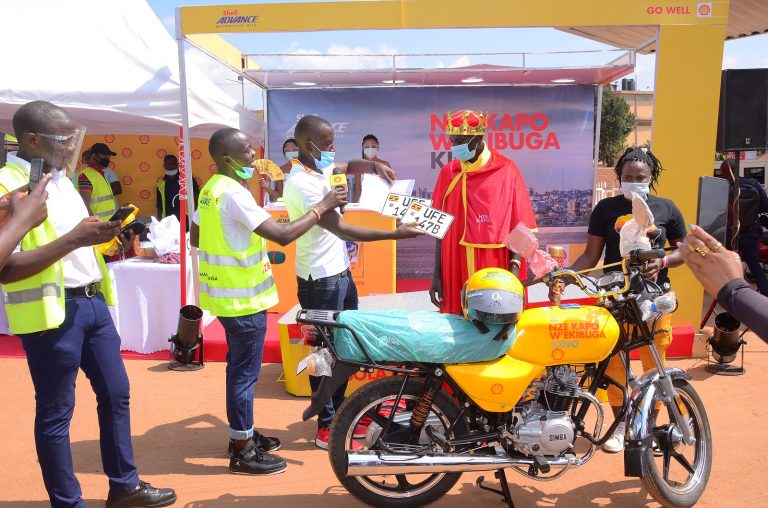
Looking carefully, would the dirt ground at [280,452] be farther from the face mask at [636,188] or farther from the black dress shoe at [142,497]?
the face mask at [636,188]

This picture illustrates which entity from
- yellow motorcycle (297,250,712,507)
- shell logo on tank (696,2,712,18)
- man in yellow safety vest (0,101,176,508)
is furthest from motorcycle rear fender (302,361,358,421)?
shell logo on tank (696,2,712,18)

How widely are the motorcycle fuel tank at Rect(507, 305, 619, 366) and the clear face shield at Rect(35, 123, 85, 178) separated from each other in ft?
7.29

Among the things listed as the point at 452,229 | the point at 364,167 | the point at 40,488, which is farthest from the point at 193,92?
the point at 40,488

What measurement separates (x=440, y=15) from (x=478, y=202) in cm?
260

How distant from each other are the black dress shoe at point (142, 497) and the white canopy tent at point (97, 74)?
429 centimetres

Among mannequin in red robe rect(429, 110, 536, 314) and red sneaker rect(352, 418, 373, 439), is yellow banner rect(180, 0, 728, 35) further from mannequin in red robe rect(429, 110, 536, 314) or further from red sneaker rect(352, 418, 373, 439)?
red sneaker rect(352, 418, 373, 439)

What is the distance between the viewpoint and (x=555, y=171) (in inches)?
376

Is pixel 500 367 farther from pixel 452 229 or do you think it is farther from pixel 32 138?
pixel 32 138

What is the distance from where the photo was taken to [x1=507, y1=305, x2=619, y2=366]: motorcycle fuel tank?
3.05 metres

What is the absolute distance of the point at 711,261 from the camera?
178 cm

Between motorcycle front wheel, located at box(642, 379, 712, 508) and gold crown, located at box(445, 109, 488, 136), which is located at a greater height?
gold crown, located at box(445, 109, 488, 136)

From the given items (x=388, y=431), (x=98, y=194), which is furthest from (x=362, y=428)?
(x=98, y=194)

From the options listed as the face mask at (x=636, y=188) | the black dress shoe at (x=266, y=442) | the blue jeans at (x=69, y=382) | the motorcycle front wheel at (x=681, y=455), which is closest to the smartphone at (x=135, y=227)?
the blue jeans at (x=69, y=382)

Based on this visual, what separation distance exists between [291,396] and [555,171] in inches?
236
